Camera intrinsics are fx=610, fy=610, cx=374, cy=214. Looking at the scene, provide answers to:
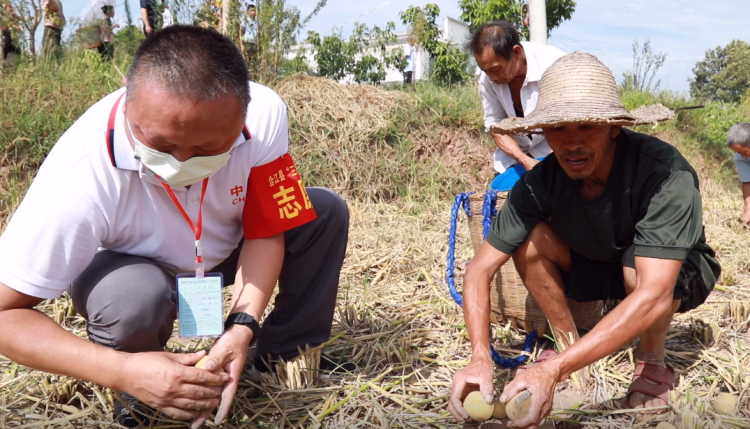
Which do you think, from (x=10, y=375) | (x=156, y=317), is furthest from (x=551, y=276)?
(x=10, y=375)

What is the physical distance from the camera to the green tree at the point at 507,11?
1242 centimetres

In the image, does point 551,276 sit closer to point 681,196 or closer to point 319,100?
point 681,196

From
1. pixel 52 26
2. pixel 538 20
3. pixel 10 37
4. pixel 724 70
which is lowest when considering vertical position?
pixel 724 70

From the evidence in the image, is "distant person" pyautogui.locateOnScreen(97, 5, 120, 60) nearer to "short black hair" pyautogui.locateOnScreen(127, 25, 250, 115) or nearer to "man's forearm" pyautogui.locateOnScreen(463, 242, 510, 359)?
"short black hair" pyautogui.locateOnScreen(127, 25, 250, 115)

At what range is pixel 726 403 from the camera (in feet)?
7.14

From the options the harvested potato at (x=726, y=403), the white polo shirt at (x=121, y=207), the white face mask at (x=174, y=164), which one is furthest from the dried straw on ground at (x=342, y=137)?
the harvested potato at (x=726, y=403)

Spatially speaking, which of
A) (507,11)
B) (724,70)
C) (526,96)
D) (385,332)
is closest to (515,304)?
(385,332)

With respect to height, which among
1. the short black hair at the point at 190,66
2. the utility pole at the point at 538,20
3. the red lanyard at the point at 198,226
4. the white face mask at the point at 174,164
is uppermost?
the utility pole at the point at 538,20

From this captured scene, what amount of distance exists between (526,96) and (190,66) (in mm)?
2953

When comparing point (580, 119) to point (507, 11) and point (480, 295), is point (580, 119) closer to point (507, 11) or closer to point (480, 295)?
point (480, 295)

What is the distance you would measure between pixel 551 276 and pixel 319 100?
4502 millimetres

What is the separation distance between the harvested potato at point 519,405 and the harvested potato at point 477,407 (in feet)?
0.31

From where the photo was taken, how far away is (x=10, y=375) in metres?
2.44

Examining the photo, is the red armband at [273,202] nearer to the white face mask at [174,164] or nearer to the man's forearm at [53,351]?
the white face mask at [174,164]
